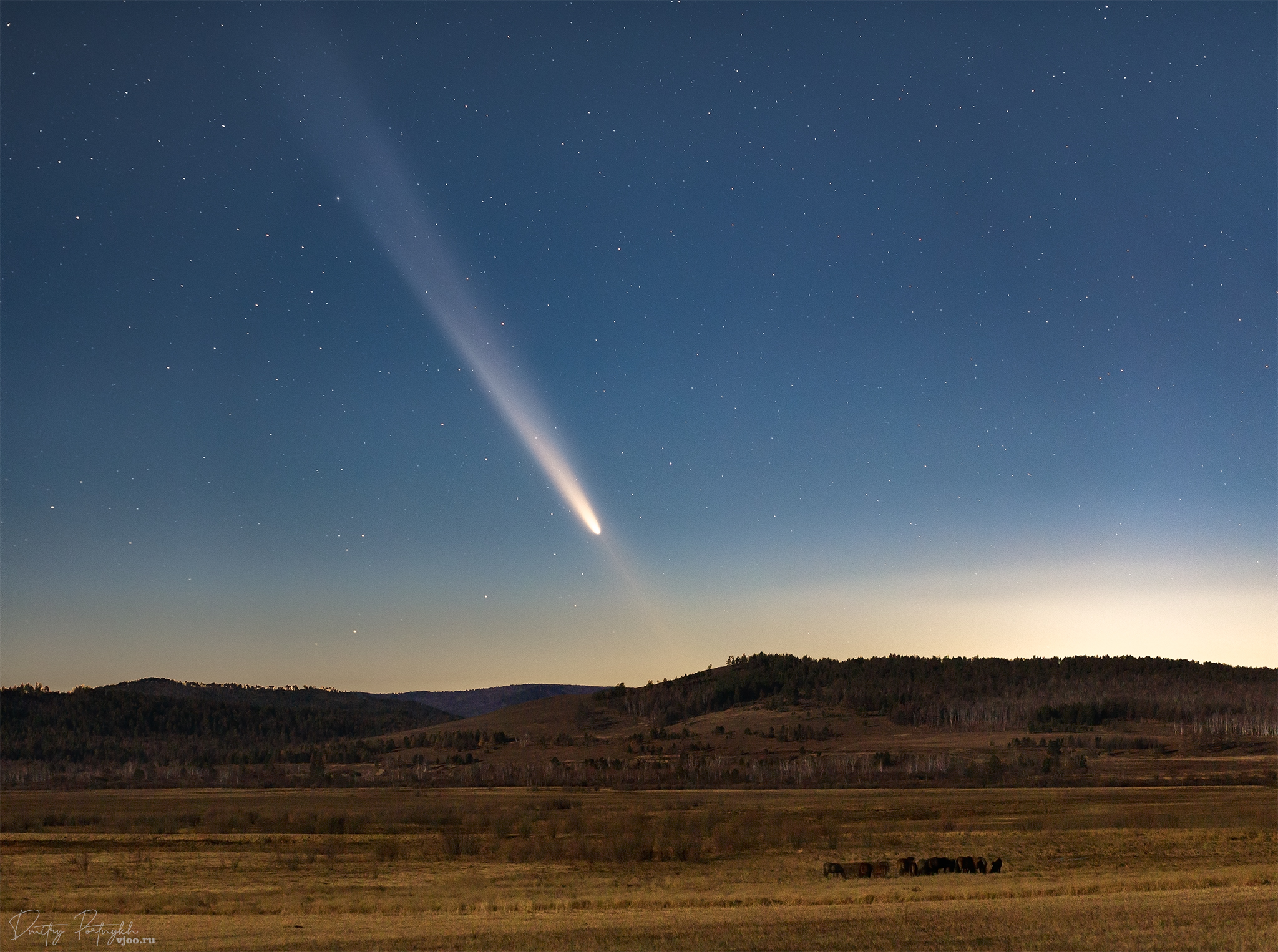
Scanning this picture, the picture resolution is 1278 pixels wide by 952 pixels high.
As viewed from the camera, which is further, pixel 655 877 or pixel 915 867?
pixel 915 867

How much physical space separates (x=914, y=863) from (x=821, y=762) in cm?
10201

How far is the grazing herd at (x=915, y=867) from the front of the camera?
3931 centimetres

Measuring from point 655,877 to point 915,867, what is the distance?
9.46m

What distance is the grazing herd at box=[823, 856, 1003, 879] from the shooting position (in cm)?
3931

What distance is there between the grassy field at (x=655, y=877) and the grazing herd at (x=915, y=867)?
849mm

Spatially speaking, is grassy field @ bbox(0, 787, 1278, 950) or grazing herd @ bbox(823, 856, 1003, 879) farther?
grazing herd @ bbox(823, 856, 1003, 879)

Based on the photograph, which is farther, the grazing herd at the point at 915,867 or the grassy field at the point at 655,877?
the grazing herd at the point at 915,867

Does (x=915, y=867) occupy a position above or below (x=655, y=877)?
above

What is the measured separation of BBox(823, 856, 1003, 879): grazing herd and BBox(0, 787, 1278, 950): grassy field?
0.85 meters

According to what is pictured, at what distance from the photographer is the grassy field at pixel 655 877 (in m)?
26.5

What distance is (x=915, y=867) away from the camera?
132ft

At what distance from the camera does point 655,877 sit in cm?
3984

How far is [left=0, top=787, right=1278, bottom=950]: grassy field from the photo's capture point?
26469mm

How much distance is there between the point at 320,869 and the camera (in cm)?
4197
